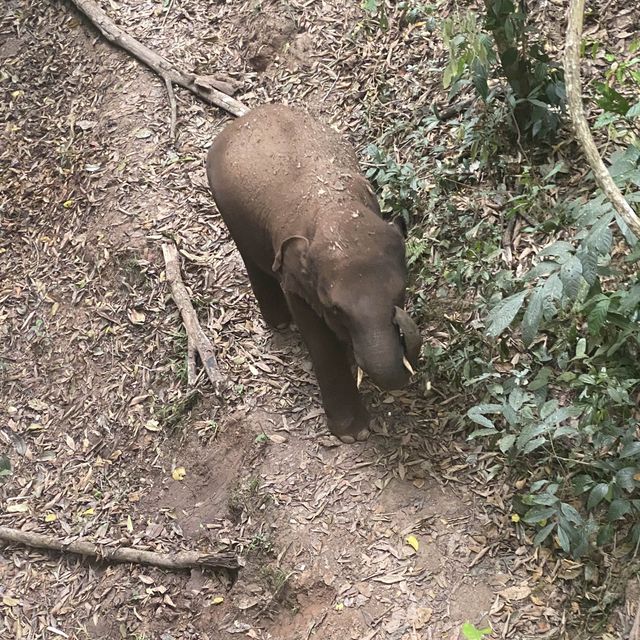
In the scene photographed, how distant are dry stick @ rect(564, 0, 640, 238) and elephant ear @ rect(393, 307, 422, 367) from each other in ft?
5.12

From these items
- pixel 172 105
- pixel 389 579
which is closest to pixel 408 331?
pixel 389 579

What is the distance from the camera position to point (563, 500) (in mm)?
4230

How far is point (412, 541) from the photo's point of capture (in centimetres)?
456

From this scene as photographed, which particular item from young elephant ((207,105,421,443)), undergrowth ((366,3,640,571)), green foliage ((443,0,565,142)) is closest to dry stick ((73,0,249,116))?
undergrowth ((366,3,640,571))

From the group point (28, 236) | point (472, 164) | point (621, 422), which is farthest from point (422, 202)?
point (28, 236)

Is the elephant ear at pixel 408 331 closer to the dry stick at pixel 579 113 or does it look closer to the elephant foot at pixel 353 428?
the elephant foot at pixel 353 428

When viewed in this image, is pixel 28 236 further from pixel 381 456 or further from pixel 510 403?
pixel 510 403

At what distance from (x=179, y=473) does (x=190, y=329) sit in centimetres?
109

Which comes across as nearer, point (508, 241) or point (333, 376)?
point (333, 376)

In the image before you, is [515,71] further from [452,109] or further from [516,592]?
[516,592]

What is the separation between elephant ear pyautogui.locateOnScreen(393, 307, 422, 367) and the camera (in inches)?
163

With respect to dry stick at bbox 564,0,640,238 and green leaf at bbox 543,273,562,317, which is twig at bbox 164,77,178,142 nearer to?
green leaf at bbox 543,273,562,317

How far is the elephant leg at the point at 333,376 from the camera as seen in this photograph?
4.88 metres

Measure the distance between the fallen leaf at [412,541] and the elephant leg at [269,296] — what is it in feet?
6.26
